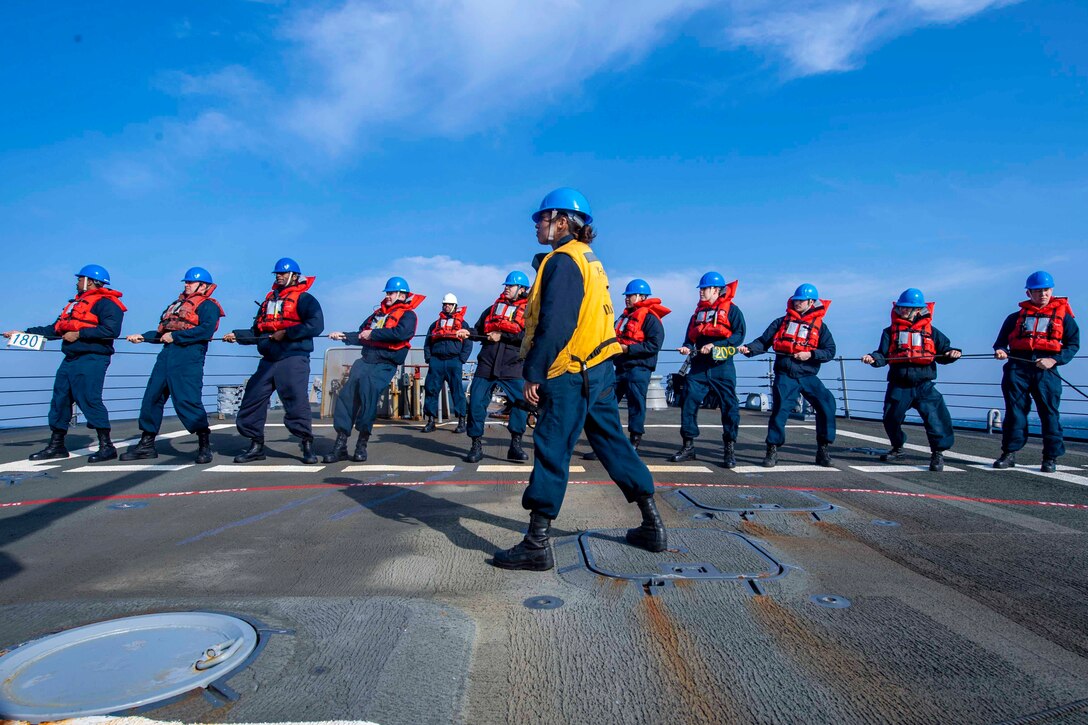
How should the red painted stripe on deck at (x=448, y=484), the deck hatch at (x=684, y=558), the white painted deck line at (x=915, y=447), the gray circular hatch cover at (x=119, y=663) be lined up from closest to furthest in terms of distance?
the gray circular hatch cover at (x=119, y=663) < the deck hatch at (x=684, y=558) < the red painted stripe on deck at (x=448, y=484) < the white painted deck line at (x=915, y=447)

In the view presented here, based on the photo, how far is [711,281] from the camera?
8.30 metres

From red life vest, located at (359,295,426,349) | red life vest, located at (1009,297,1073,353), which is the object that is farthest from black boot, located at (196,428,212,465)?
red life vest, located at (1009,297,1073,353)

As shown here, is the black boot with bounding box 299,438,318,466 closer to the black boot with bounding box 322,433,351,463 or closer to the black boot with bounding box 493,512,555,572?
the black boot with bounding box 322,433,351,463

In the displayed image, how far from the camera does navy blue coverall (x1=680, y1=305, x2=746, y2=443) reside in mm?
7777

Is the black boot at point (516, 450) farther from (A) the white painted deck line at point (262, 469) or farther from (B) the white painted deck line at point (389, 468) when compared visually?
(A) the white painted deck line at point (262, 469)

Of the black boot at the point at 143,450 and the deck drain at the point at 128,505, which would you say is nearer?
the deck drain at the point at 128,505

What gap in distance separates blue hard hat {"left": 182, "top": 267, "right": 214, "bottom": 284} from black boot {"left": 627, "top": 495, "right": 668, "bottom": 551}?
20.8ft

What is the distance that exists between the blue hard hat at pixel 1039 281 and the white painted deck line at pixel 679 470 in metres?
4.29

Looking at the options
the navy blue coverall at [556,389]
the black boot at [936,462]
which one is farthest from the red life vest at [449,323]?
the navy blue coverall at [556,389]

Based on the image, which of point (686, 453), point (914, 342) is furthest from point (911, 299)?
point (686, 453)

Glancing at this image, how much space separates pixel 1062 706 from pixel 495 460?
239 inches

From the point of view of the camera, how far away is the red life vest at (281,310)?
712 centimetres

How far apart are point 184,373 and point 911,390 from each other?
319 inches

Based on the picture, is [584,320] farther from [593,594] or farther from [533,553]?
[593,594]
